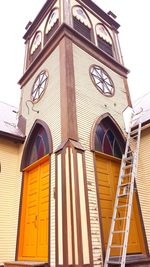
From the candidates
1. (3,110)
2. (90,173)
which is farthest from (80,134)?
(3,110)

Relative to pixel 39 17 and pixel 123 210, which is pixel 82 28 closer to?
pixel 39 17

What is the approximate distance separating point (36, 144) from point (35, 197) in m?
1.95

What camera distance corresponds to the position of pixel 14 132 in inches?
365

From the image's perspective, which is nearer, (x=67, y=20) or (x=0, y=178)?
(x=0, y=178)

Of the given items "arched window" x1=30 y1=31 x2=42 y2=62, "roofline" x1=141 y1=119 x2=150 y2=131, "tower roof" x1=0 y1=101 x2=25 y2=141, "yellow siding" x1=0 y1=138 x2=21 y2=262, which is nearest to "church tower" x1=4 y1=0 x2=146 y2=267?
"yellow siding" x1=0 y1=138 x2=21 y2=262

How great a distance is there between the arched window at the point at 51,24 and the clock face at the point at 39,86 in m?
2.29

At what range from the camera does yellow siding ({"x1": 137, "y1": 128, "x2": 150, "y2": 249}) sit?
25.7 feet

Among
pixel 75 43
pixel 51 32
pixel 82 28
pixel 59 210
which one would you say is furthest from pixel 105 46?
pixel 59 210

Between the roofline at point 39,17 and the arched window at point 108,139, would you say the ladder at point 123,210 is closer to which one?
the arched window at point 108,139

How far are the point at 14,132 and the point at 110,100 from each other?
3.83 m

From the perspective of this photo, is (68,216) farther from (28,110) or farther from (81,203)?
(28,110)

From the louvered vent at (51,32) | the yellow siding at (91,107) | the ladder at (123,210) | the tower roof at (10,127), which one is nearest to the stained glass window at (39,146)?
the tower roof at (10,127)

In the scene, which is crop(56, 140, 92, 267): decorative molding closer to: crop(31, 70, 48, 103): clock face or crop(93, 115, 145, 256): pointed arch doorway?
crop(93, 115, 145, 256): pointed arch doorway

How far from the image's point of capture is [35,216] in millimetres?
7305
